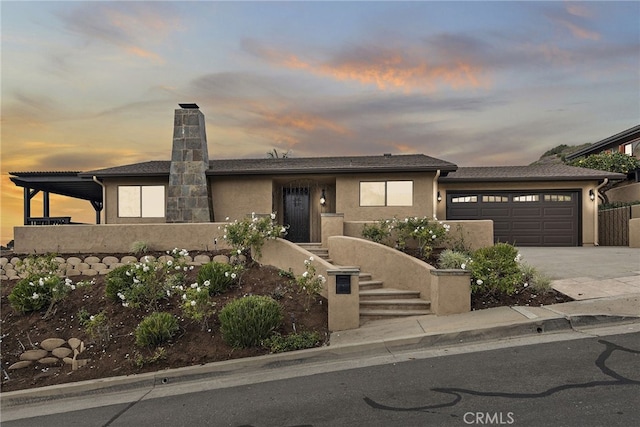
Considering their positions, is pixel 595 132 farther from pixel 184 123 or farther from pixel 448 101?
pixel 184 123

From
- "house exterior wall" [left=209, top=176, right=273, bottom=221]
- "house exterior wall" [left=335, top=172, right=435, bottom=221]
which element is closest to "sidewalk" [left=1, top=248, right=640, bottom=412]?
"house exterior wall" [left=335, top=172, right=435, bottom=221]

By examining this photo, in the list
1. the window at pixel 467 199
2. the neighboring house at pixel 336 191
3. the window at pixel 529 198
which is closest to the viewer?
the neighboring house at pixel 336 191

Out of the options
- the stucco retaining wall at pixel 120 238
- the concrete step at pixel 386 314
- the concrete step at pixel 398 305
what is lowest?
the concrete step at pixel 386 314

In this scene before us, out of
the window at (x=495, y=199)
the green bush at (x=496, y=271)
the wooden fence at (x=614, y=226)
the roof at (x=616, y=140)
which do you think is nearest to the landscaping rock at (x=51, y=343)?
the green bush at (x=496, y=271)

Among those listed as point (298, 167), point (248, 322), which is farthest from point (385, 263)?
point (298, 167)

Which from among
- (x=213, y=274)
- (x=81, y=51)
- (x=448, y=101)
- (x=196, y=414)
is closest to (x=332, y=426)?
(x=196, y=414)

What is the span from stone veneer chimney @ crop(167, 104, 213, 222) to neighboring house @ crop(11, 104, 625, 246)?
44 millimetres

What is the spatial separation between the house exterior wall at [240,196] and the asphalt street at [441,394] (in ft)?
35.8

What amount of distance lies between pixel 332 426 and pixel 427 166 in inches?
515

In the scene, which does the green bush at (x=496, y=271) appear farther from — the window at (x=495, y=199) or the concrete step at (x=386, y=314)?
the window at (x=495, y=199)

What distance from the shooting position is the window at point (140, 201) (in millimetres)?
17109

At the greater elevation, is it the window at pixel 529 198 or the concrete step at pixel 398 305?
the window at pixel 529 198

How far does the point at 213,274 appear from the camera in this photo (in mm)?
9469

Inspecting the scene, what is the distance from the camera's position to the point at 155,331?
7195mm
